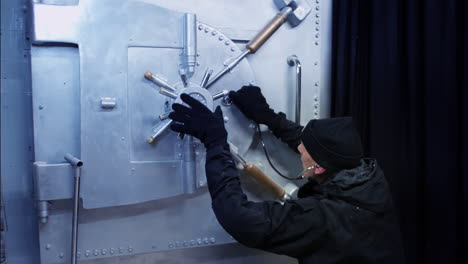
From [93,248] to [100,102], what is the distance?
505mm

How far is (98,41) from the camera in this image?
1.41 m

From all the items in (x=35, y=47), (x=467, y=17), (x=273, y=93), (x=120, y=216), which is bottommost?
(x=120, y=216)

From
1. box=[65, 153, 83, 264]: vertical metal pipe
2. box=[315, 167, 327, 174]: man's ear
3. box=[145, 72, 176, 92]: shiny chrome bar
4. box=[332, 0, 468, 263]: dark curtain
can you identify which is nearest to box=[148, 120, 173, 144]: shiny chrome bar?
box=[145, 72, 176, 92]: shiny chrome bar

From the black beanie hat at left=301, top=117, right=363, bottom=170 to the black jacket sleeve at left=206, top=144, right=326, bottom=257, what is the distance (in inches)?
5.9

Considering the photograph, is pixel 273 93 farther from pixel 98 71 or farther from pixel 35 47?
pixel 35 47

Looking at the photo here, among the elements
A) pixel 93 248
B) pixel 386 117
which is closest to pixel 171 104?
pixel 93 248

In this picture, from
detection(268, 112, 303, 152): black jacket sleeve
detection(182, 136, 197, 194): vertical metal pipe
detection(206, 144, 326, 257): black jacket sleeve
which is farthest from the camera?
detection(268, 112, 303, 152): black jacket sleeve

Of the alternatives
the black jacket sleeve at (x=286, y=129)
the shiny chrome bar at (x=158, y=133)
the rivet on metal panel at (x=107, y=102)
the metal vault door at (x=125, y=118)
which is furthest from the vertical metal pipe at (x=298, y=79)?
the rivet on metal panel at (x=107, y=102)

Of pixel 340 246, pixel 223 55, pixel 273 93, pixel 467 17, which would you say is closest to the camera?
pixel 340 246

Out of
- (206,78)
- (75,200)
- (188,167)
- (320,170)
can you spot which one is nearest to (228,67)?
(206,78)

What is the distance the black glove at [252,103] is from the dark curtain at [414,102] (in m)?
0.38

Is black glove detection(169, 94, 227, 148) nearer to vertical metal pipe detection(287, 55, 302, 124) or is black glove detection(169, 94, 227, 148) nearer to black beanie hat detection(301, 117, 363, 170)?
black beanie hat detection(301, 117, 363, 170)

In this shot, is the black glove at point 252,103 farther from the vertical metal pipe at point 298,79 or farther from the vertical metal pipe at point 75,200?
the vertical metal pipe at point 75,200

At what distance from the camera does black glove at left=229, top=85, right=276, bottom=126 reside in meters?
1.62
